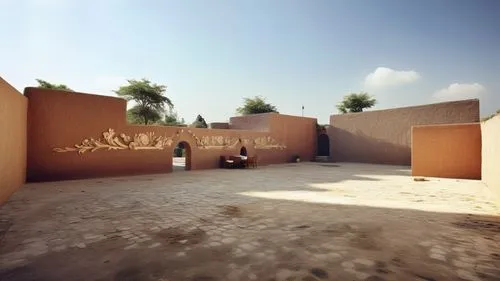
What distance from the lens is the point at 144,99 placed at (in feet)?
103

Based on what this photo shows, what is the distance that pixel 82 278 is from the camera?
2938 mm

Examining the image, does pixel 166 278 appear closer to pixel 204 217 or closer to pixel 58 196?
pixel 204 217

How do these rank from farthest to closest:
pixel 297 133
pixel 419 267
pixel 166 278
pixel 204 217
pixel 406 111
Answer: pixel 297 133
pixel 406 111
pixel 204 217
pixel 419 267
pixel 166 278

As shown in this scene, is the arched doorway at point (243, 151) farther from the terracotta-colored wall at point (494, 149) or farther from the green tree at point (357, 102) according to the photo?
the green tree at point (357, 102)

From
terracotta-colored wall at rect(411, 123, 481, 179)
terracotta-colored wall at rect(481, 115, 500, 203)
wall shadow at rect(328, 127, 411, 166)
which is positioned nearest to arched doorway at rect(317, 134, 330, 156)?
wall shadow at rect(328, 127, 411, 166)

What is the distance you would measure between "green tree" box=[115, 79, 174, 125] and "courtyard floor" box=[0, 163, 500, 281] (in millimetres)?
24890

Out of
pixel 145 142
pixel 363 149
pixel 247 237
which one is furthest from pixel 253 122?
pixel 247 237

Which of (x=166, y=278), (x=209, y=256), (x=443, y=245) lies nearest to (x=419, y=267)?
(x=443, y=245)

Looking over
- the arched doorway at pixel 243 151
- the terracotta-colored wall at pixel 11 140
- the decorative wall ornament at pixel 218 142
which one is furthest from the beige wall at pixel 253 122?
the terracotta-colored wall at pixel 11 140

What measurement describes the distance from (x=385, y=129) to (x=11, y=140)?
21.5m

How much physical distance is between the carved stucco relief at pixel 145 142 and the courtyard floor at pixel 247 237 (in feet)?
13.5

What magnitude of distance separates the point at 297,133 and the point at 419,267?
20.3m

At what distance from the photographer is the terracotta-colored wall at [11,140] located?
6.48m

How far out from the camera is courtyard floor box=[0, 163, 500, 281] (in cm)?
312
